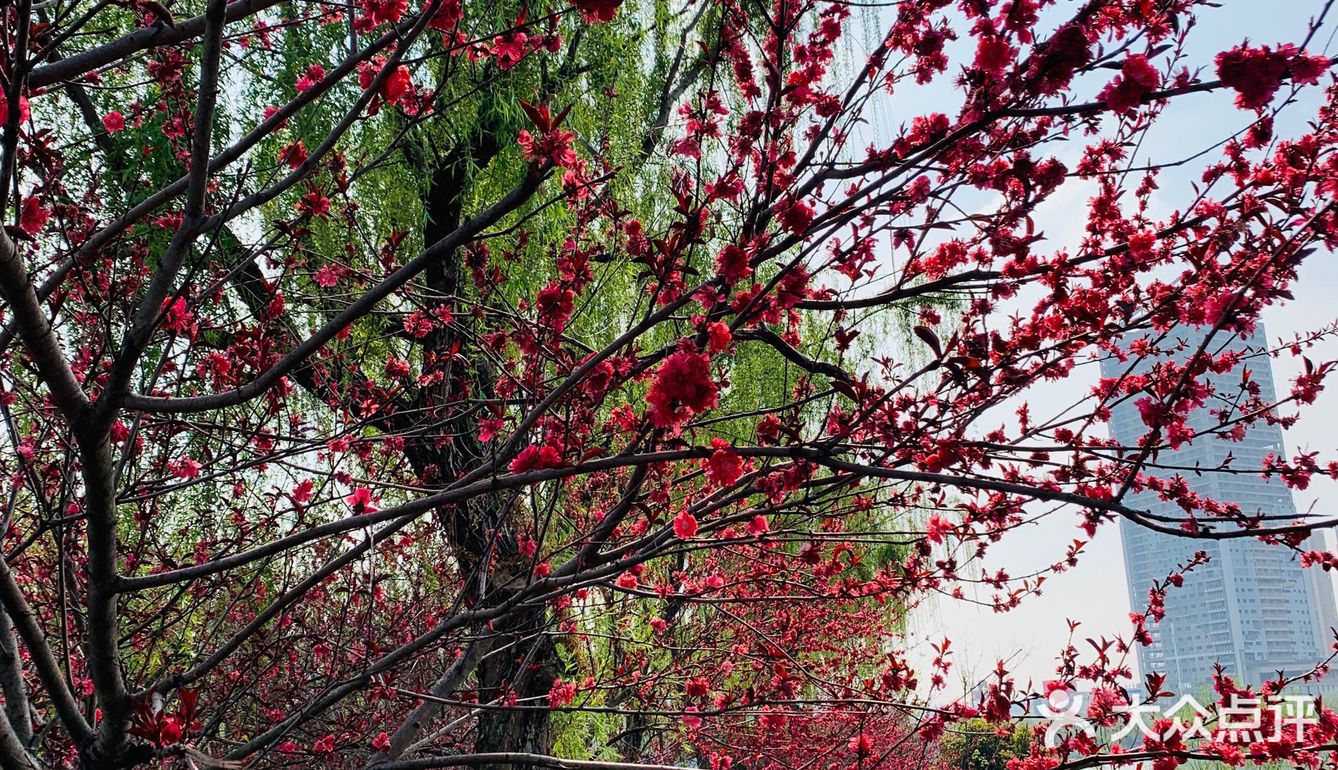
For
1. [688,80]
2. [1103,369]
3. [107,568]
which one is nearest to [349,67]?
[107,568]

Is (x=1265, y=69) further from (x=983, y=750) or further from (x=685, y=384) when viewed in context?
(x=983, y=750)

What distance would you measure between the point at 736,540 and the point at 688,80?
150 inches

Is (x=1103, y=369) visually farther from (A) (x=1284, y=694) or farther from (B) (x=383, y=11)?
(B) (x=383, y=11)

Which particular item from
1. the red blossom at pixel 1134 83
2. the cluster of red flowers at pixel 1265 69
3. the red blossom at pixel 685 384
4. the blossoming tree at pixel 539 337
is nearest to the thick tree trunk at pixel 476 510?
the blossoming tree at pixel 539 337

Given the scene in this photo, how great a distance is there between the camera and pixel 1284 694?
288 centimetres
